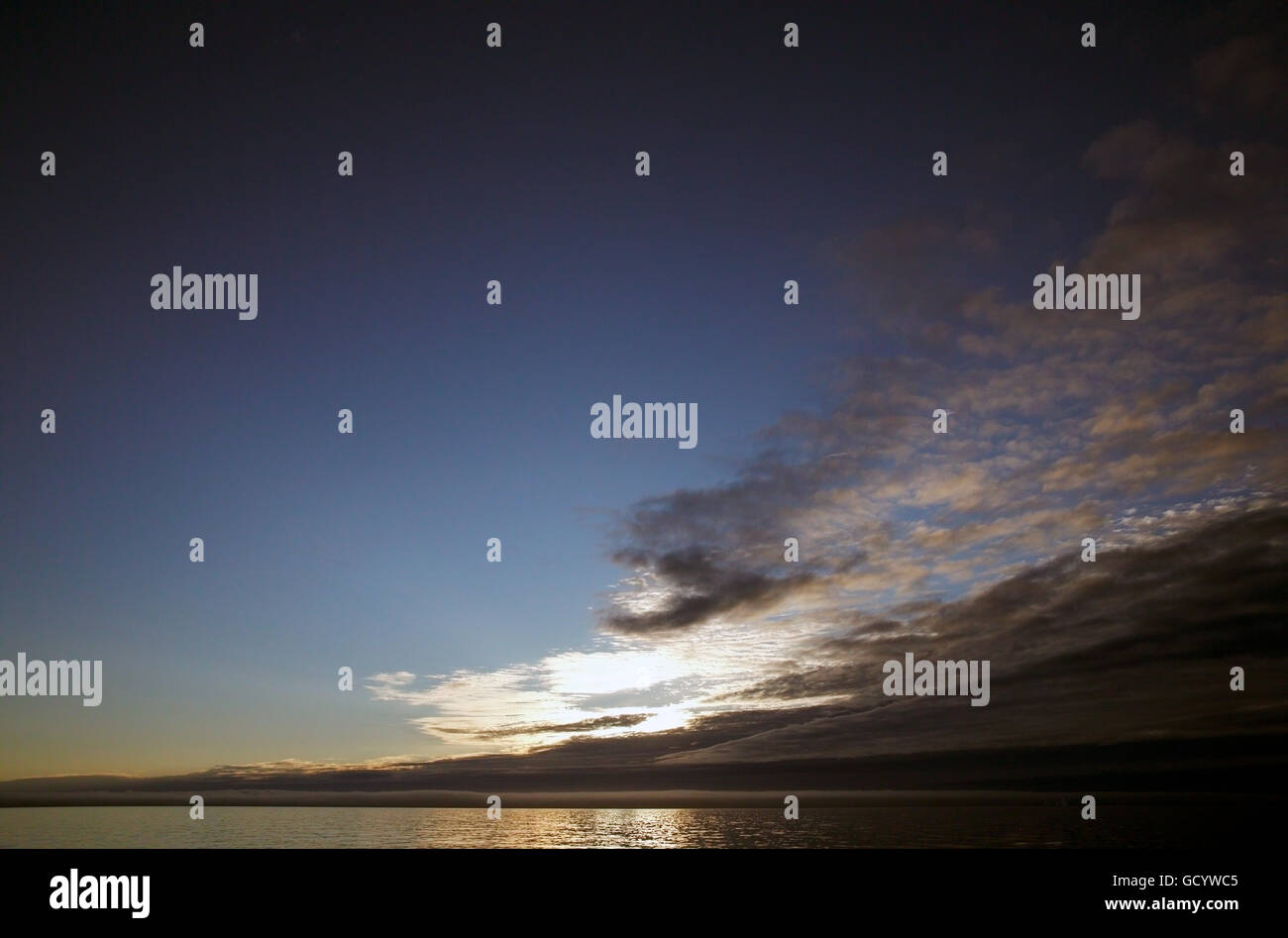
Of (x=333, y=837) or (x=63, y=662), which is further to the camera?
(x=333, y=837)
